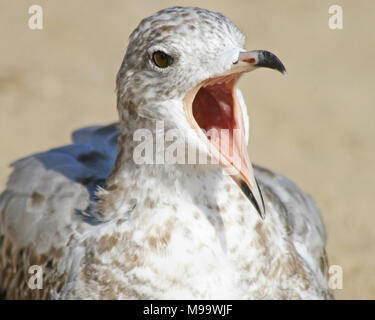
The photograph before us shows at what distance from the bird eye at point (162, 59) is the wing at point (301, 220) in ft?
3.04

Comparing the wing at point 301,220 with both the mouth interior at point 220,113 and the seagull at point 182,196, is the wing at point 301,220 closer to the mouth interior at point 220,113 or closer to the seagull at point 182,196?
the seagull at point 182,196

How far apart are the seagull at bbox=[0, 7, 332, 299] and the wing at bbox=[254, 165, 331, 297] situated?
0.15m

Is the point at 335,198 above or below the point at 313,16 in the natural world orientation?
below

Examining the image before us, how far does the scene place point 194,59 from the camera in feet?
10.2

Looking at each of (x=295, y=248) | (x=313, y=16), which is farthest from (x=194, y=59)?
(x=313, y=16)

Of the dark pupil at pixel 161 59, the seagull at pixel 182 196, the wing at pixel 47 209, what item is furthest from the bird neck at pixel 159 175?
the wing at pixel 47 209

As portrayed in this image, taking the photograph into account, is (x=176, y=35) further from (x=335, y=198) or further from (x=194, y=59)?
(x=335, y=198)

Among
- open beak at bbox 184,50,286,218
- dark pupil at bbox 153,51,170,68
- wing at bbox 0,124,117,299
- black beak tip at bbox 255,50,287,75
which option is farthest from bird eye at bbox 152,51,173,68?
wing at bbox 0,124,117,299

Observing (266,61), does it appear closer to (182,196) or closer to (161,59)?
(161,59)

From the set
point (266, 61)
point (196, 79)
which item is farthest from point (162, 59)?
point (266, 61)

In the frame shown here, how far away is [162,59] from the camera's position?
3219 mm

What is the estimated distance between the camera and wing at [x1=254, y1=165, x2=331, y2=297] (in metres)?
3.87

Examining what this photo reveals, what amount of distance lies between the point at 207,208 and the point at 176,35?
0.77 m

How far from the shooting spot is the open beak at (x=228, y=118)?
305cm
